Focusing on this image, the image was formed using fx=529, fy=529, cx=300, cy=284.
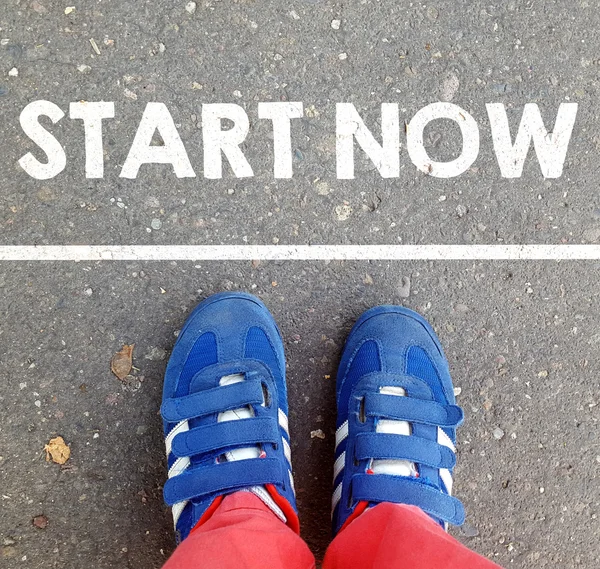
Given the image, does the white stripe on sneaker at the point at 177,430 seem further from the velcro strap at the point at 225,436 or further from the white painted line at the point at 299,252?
the white painted line at the point at 299,252

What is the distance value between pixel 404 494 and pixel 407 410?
0.30m

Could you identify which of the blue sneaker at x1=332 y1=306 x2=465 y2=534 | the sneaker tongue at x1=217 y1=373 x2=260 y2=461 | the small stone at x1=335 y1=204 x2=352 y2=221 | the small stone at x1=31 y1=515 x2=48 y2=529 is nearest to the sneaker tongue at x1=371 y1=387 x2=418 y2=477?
the blue sneaker at x1=332 y1=306 x2=465 y2=534

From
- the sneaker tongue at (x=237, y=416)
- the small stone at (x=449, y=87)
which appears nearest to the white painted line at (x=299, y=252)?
the sneaker tongue at (x=237, y=416)

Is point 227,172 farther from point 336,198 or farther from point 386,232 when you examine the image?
point 386,232

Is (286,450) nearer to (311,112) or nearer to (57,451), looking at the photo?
(57,451)

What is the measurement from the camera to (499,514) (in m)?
2.16

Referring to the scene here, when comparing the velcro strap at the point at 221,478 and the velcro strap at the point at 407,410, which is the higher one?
the velcro strap at the point at 407,410

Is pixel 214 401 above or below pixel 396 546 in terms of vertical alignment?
above

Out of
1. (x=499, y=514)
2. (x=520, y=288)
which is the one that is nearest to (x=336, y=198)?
(x=520, y=288)

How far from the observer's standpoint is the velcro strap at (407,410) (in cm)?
203

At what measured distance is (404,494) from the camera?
1915 millimetres

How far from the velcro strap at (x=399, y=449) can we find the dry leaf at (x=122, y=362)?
942mm

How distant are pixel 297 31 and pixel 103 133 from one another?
865 millimetres

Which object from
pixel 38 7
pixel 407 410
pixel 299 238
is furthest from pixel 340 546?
pixel 38 7
